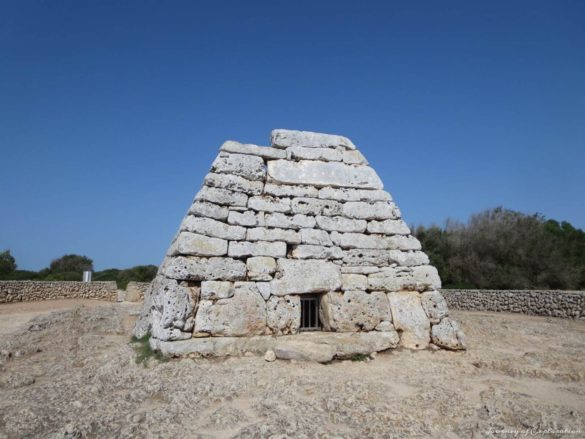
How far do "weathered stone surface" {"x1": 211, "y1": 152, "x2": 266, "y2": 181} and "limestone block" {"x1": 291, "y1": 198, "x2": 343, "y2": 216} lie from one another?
29.0 inches

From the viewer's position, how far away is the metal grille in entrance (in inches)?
243

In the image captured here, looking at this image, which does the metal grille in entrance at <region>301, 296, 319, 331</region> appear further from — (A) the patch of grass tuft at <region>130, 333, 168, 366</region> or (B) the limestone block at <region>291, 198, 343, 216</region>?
(A) the patch of grass tuft at <region>130, 333, 168, 366</region>

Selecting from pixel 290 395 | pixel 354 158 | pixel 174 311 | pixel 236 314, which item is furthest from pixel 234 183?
pixel 290 395

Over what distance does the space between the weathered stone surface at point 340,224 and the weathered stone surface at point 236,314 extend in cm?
155

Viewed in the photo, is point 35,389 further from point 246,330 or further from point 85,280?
point 85,280

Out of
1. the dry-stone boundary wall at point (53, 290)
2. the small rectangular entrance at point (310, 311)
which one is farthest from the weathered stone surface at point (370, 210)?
the dry-stone boundary wall at point (53, 290)

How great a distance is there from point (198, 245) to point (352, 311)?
8.39ft

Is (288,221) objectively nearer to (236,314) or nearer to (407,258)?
(236,314)

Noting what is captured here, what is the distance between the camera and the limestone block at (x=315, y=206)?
249 inches

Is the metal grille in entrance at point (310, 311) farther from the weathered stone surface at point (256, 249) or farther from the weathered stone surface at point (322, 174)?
the weathered stone surface at point (322, 174)

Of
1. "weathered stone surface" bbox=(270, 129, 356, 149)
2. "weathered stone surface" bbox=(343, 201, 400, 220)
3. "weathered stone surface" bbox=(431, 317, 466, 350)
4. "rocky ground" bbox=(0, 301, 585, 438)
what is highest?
"weathered stone surface" bbox=(270, 129, 356, 149)

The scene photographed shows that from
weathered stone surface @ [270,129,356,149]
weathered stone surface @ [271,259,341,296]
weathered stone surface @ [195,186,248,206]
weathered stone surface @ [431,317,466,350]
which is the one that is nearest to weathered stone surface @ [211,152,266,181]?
weathered stone surface @ [195,186,248,206]

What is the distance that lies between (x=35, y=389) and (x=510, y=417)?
4853 mm

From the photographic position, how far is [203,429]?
3.26 meters
